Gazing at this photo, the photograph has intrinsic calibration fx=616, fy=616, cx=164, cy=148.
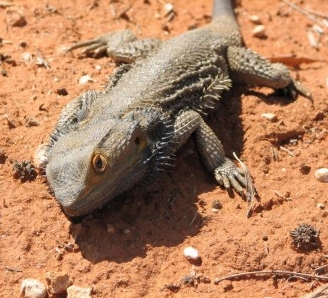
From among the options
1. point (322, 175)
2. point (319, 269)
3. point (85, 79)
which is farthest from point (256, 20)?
point (319, 269)

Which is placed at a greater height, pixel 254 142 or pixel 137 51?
pixel 137 51

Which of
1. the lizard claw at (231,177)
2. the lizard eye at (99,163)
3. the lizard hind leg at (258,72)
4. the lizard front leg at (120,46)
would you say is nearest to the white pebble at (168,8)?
the lizard front leg at (120,46)

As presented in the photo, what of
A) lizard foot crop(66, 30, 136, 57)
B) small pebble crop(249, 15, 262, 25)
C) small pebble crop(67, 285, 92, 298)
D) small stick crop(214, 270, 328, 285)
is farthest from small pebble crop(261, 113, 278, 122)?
small pebble crop(67, 285, 92, 298)

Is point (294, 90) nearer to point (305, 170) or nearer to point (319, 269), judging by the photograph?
point (305, 170)

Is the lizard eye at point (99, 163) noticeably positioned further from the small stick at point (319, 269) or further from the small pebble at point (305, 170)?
the small pebble at point (305, 170)

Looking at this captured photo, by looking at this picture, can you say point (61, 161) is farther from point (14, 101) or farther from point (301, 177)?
point (301, 177)

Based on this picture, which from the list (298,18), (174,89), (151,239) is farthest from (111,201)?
(298,18)
